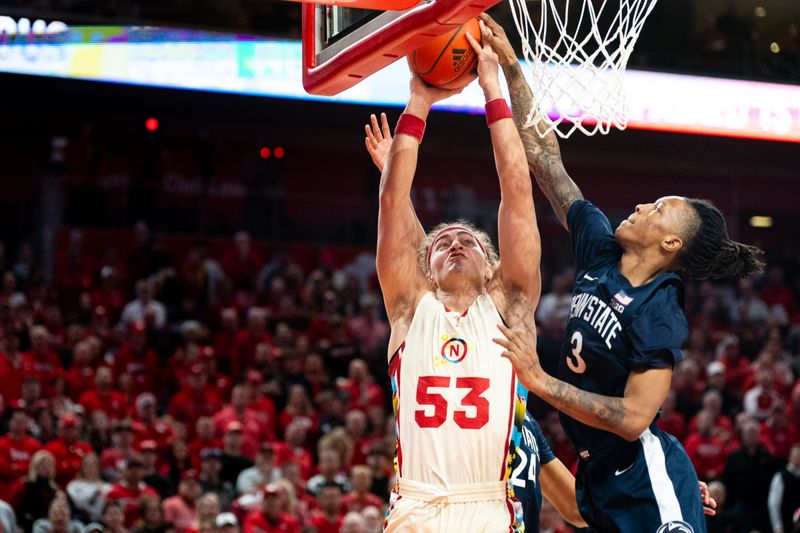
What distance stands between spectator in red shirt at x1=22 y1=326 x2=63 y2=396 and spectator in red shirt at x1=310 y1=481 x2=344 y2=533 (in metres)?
2.96

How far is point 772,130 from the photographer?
1458 centimetres

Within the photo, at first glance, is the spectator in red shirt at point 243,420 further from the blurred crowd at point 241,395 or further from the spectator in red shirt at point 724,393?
the spectator in red shirt at point 724,393

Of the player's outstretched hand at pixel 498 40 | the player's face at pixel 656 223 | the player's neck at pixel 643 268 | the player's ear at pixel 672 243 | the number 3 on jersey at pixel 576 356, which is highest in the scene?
the player's outstretched hand at pixel 498 40

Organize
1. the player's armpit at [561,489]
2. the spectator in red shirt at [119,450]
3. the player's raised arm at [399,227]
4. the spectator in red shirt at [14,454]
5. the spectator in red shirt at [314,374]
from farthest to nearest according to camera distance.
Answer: the spectator in red shirt at [314,374] < the spectator in red shirt at [119,450] < the spectator in red shirt at [14,454] < the player's armpit at [561,489] < the player's raised arm at [399,227]

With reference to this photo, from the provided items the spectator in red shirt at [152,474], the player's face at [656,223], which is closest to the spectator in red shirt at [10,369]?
the spectator in red shirt at [152,474]

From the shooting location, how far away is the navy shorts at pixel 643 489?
3975 millimetres

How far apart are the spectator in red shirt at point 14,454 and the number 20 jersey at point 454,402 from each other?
570 cm

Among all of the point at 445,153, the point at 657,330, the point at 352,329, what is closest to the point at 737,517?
the point at 352,329

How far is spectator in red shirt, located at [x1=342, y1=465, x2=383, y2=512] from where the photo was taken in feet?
30.1

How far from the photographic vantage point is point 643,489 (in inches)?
158

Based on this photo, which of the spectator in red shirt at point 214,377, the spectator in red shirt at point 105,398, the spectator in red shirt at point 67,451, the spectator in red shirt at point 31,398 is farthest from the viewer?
the spectator in red shirt at point 214,377

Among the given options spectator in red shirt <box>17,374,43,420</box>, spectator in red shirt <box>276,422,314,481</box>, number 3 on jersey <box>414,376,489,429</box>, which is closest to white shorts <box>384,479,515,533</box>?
number 3 on jersey <box>414,376,489,429</box>

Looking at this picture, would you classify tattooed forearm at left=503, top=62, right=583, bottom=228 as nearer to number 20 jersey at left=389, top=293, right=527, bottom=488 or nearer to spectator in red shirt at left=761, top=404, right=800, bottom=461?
number 20 jersey at left=389, top=293, right=527, bottom=488

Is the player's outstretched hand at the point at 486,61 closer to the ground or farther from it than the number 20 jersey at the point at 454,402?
farther from it
